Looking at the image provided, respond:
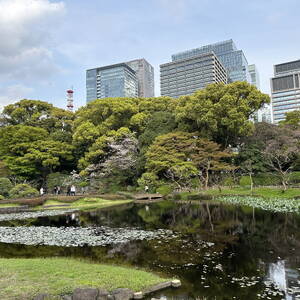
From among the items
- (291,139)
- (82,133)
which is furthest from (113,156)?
(291,139)

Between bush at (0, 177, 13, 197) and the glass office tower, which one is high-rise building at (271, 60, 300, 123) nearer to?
the glass office tower

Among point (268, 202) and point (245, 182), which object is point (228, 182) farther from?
point (268, 202)

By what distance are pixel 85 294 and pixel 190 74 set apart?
119 metres

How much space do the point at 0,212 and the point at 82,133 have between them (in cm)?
1904

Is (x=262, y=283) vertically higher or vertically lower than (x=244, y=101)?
lower

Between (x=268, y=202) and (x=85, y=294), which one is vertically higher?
(x=85, y=294)

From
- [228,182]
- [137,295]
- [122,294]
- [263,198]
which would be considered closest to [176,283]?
[137,295]

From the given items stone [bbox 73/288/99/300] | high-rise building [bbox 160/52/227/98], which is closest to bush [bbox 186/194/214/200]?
stone [bbox 73/288/99/300]

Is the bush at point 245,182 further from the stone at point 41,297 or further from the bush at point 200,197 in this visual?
the stone at point 41,297

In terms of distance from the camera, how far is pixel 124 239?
44.0 feet

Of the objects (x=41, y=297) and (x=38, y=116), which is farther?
(x=38, y=116)

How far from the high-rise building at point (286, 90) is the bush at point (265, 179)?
100049 mm

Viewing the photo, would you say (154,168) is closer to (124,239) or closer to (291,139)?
(291,139)

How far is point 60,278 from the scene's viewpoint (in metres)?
7.45
